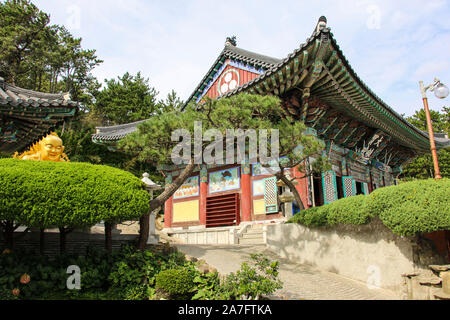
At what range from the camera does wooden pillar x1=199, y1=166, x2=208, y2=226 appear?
14.4 m

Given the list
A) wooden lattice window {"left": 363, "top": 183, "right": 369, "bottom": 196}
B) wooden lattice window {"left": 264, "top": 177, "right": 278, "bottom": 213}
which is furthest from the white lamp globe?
wooden lattice window {"left": 363, "top": 183, "right": 369, "bottom": 196}

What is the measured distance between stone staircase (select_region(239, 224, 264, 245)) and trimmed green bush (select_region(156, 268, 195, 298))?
535 centimetres

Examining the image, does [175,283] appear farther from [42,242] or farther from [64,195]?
[42,242]

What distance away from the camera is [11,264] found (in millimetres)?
5777

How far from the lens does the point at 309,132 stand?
12055 mm

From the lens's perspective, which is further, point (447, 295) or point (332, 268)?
point (332, 268)

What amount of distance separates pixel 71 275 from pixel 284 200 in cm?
681

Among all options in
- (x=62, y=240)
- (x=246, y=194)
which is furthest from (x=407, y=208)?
(x=246, y=194)

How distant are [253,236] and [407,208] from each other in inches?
235

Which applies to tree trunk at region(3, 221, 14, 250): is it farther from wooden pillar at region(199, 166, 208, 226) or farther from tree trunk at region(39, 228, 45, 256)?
wooden pillar at region(199, 166, 208, 226)

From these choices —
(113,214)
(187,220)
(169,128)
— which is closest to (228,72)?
(187,220)

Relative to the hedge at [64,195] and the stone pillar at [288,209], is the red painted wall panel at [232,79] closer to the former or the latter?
the stone pillar at [288,209]

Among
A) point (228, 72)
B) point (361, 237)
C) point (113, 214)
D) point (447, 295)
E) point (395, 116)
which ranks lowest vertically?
point (447, 295)

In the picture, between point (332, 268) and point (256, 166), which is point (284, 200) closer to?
point (256, 166)
